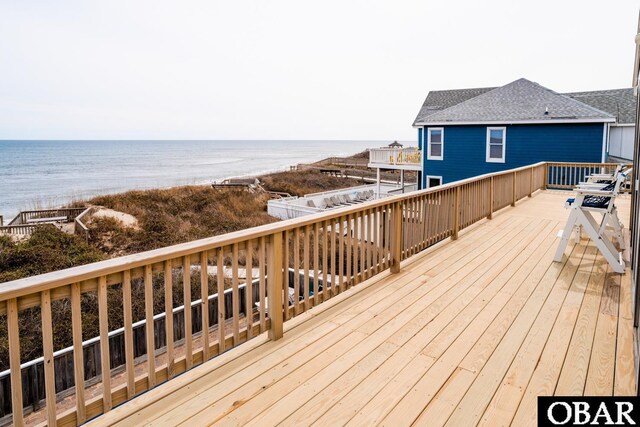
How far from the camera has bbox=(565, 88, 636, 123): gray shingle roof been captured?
17.2m

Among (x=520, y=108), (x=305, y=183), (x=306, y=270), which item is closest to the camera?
(x=306, y=270)

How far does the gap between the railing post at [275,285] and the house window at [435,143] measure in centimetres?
1645

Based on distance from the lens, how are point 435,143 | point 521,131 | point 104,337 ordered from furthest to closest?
1. point 435,143
2. point 521,131
3. point 104,337

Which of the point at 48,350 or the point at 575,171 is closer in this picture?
the point at 48,350

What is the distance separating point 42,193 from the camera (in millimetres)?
36156

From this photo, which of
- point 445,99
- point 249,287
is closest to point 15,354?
point 249,287

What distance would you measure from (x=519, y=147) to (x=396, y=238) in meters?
13.8

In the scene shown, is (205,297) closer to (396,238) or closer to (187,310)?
→ (187,310)

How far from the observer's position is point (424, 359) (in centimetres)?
278

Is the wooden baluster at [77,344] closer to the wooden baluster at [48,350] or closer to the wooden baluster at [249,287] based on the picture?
the wooden baluster at [48,350]

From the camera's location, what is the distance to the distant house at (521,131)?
48.9 ft

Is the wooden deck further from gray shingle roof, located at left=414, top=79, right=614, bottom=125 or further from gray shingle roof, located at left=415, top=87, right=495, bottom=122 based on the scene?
gray shingle roof, located at left=415, top=87, right=495, bottom=122

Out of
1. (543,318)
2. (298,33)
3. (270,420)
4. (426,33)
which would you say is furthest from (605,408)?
(298,33)

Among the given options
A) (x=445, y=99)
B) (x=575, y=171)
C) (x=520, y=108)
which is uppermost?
(x=445, y=99)
